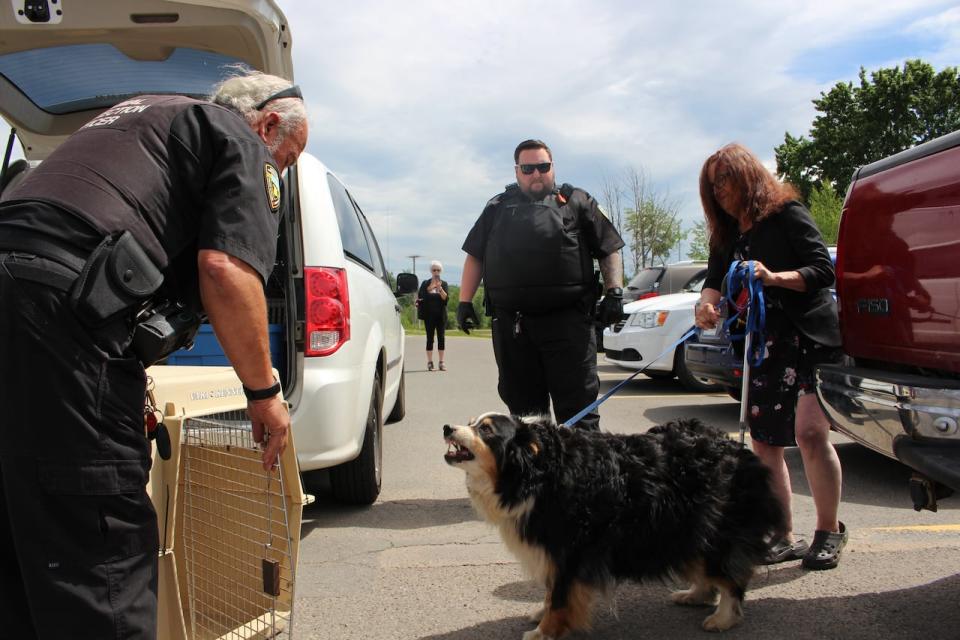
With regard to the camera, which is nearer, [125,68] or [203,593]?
[203,593]

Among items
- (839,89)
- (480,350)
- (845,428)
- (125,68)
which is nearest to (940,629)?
(845,428)

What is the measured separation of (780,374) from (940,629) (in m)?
1.16

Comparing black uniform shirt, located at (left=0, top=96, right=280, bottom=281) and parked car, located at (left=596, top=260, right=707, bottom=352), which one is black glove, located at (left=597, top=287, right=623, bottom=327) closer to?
black uniform shirt, located at (left=0, top=96, right=280, bottom=281)

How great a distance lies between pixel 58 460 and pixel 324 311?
7.19 feet

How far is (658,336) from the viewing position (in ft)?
29.5

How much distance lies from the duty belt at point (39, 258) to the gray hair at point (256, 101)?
65 centimetres

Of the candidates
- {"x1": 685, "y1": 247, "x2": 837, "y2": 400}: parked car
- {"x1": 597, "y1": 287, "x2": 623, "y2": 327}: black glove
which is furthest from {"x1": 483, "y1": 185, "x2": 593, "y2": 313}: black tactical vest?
{"x1": 685, "y1": 247, "x2": 837, "y2": 400}: parked car

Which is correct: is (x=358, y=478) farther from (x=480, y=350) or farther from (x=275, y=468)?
(x=480, y=350)

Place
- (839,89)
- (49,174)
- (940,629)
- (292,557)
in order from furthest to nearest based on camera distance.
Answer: (839,89) < (940,629) < (292,557) < (49,174)

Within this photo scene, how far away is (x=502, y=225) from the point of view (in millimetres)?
4145

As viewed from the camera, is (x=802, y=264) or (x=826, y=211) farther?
(x=826, y=211)

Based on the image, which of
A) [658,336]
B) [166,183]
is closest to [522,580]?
[166,183]

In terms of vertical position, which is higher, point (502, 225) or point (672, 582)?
point (502, 225)

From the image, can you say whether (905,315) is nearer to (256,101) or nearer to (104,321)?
(256,101)
